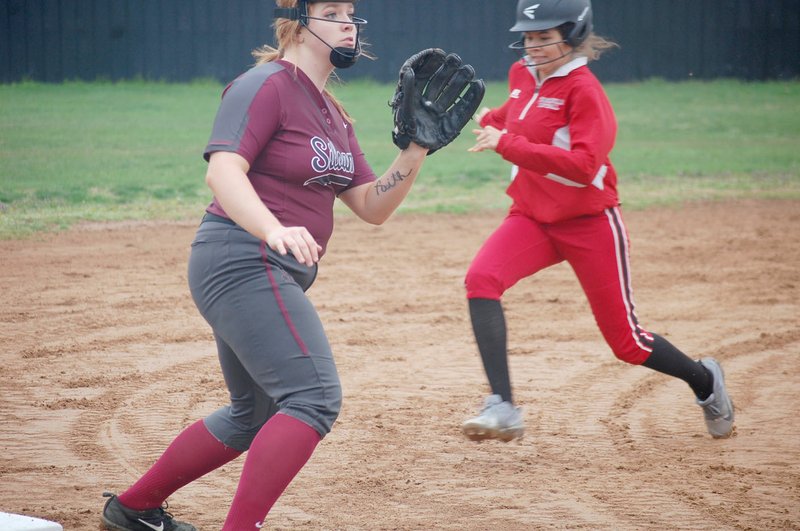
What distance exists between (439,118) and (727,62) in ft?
55.9

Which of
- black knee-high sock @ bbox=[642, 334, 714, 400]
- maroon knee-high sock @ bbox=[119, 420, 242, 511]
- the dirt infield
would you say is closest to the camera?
maroon knee-high sock @ bbox=[119, 420, 242, 511]

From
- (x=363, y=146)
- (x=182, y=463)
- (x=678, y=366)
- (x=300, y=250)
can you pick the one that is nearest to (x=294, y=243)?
(x=300, y=250)

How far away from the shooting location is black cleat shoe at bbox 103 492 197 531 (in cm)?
326

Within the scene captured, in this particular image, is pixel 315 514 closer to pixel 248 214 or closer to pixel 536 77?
pixel 248 214

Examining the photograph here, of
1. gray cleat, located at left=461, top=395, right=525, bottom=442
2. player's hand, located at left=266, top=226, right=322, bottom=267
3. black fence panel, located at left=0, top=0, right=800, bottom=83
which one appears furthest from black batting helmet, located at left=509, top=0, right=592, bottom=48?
black fence panel, located at left=0, top=0, right=800, bottom=83

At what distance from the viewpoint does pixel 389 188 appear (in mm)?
3234

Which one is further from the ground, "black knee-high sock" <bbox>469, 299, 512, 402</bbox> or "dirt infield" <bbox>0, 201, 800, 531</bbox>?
"black knee-high sock" <bbox>469, 299, 512, 402</bbox>

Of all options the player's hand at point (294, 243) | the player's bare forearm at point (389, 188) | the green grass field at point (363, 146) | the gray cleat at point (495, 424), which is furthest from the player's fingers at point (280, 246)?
the green grass field at point (363, 146)

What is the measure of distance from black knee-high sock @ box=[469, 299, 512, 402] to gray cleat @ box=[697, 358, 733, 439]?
99 centimetres

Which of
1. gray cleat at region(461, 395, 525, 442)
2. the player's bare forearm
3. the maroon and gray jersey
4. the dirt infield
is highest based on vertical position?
the maroon and gray jersey

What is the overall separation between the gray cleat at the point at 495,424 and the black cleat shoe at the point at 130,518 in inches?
45.8

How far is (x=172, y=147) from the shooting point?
13867 millimetres

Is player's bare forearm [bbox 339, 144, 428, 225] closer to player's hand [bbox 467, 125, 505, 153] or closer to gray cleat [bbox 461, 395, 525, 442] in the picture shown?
player's hand [bbox 467, 125, 505, 153]

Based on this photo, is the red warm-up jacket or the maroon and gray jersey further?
the red warm-up jacket
